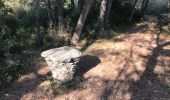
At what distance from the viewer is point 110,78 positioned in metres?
10.7

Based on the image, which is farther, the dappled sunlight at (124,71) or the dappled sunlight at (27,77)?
the dappled sunlight at (27,77)

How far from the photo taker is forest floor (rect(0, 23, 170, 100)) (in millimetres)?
9625

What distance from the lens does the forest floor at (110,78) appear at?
9.62m

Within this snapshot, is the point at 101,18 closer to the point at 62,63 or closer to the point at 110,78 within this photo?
the point at 110,78

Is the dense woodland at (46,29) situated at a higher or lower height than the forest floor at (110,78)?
higher

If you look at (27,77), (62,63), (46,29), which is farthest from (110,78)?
(46,29)

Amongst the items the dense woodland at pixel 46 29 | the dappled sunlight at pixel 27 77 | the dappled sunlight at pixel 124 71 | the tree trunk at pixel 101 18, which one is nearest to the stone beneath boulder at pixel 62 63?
the dappled sunlight at pixel 124 71

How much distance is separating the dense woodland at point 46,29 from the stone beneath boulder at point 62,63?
161cm

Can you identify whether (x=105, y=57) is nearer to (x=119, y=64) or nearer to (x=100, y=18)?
(x=119, y=64)

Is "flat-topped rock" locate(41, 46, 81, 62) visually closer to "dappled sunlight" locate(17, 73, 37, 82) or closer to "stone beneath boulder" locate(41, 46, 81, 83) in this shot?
"stone beneath boulder" locate(41, 46, 81, 83)

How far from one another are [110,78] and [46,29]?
Answer: 5452 millimetres

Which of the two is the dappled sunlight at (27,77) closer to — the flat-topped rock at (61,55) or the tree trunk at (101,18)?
the flat-topped rock at (61,55)

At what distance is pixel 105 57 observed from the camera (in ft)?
41.2

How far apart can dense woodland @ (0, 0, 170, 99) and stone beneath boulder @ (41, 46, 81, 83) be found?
5.29ft
